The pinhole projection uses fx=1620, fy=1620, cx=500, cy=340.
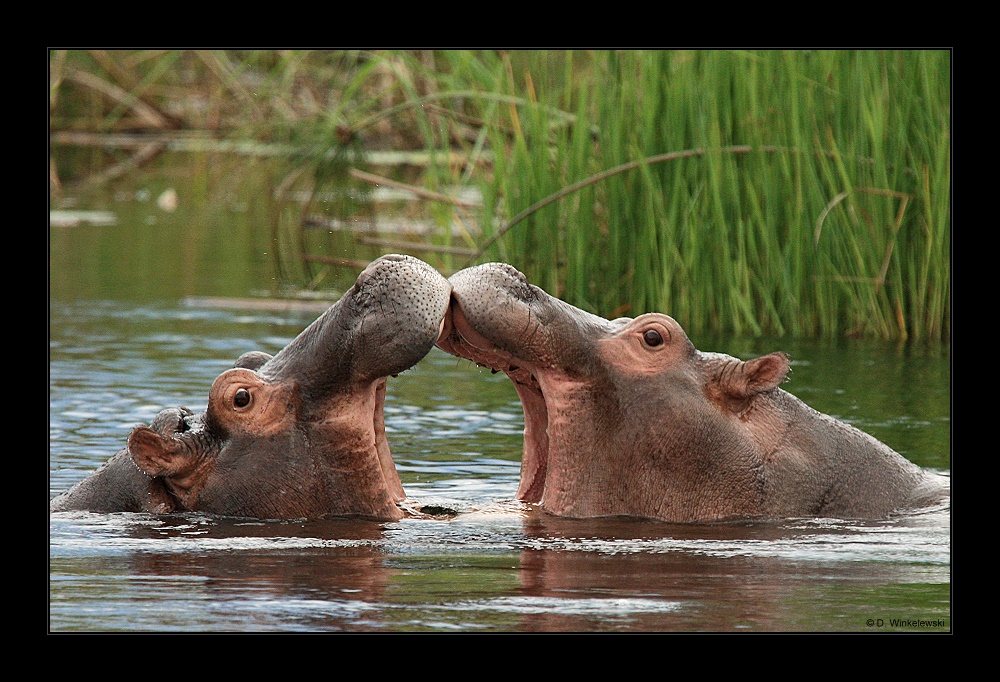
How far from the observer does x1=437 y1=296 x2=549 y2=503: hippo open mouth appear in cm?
605

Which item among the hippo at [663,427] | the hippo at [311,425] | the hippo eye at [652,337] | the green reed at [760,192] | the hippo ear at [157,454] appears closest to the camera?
the hippo at [311,425]

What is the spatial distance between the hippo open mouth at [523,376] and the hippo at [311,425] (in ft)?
0.75

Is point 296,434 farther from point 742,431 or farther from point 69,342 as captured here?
point 69,342

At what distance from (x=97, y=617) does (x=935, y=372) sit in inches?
265

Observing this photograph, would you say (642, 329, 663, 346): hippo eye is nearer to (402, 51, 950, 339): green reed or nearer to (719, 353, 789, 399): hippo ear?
(719, 353, 789, 399): hippo ear

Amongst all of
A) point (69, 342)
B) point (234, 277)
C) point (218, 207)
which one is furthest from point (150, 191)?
point (69, 342)

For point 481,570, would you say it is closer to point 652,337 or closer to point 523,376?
point 523,376

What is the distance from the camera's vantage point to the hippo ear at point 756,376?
6242 millimetres

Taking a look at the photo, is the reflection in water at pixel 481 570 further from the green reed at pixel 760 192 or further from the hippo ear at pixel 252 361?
the green reed at pixel 760 192

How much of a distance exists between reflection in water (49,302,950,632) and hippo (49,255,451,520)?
0.34 ft

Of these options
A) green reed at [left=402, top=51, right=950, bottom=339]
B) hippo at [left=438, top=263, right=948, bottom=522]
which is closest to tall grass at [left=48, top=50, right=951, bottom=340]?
green reed at [left=402, top=51, right=950, bottom=339]

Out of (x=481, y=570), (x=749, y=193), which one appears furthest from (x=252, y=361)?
(x=749, y=193)

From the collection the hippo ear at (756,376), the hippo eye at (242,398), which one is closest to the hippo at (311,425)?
the hippo eye at (242,398)

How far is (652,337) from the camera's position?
20.5 feet
